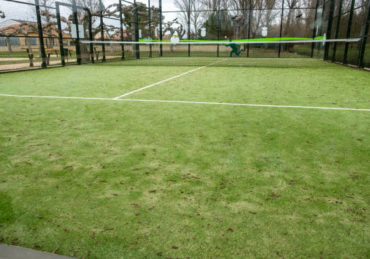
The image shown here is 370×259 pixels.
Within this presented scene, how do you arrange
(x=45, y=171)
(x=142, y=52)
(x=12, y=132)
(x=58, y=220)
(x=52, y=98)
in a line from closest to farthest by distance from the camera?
(x=58, y=220) → (x=45, y=171) → (x=12, y=132) → (x=52, y=98) → (x=142, y=52)

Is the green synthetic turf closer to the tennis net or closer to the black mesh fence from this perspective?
the black mesh fence

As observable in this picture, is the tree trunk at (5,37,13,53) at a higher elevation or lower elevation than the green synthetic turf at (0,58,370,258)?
higher

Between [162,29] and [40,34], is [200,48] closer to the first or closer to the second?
[162,29]

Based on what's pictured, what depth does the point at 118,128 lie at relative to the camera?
3838 mm

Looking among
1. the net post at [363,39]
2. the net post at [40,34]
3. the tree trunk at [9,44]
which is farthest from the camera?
the net post at [40,34]

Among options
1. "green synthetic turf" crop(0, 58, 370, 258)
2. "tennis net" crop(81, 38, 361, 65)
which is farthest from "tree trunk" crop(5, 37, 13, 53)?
"green synthetic turf" crop(0, 58, 370, 258)

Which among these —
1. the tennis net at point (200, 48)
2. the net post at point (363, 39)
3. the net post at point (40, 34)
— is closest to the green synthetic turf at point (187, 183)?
the net post at point (363, 39)

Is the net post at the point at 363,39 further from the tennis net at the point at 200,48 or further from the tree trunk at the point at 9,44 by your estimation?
the tree trunk at the point at 9,44

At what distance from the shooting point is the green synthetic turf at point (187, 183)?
1647 mm

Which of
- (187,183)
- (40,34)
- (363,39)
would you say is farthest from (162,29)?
(187,183)

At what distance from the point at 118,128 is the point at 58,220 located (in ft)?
6.82

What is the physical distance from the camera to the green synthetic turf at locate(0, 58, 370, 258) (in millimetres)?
1647

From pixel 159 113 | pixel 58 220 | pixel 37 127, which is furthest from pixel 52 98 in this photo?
pixel 58 220

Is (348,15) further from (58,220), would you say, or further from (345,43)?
(58,220)
